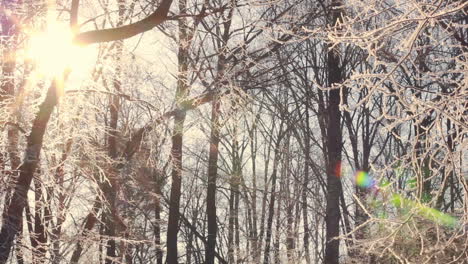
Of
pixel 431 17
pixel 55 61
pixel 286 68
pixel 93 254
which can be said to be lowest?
pixel 93 254

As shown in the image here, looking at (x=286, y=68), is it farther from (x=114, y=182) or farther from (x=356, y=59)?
(x=114, y=182)

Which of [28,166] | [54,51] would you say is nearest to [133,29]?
[54,51]

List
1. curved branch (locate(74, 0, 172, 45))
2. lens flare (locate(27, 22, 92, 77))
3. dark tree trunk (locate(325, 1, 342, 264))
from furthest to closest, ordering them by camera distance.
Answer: dark tree trunk (locate(325, 1, 342, 264)), lens flare (locate(27, 22, 92, 77)), curved branch (locate(74, 0, 172, 45))

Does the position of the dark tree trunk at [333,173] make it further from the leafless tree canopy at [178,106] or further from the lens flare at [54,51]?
the lens flare at [54,51]

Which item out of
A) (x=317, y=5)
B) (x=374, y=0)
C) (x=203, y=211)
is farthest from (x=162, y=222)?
(x=374, y=0)

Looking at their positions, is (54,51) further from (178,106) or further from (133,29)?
(178,106)

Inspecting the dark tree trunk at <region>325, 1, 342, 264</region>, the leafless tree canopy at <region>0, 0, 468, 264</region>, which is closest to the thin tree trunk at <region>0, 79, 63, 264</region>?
the leafless tree canopy at <region>0, 0, 468, 264</region>

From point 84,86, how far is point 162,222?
15410 mm

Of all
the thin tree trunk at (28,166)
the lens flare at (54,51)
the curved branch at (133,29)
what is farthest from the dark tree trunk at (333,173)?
the thin tree trunk at (28,166)

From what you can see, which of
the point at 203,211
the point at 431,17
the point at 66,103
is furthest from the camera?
the point at 203,211

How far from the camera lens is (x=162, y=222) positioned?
74.9ft

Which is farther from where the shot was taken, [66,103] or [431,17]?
[66,103]

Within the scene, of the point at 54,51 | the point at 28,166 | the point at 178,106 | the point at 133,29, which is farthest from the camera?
the point at 178,106

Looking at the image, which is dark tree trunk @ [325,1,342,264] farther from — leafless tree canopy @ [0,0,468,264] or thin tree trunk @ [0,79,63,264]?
thin tree trunk @ [0,79,63,264]
